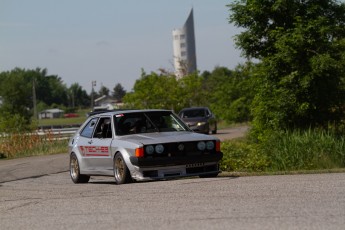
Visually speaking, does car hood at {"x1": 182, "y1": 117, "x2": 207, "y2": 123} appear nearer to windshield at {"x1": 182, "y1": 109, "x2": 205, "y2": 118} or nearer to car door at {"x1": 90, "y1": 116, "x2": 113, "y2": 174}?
windshield at {"x1": 182, "y1": 109, "x2": 205, "y2": 118}

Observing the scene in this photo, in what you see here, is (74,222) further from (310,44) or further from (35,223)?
(310,44)

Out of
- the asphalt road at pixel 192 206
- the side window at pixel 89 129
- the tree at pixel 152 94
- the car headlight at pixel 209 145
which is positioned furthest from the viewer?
the tree at pixel 152 94

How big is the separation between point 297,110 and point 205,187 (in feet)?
44.3

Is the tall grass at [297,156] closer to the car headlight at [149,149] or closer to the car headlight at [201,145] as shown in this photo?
the car headlight at [201,145]

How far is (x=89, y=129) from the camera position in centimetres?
1714

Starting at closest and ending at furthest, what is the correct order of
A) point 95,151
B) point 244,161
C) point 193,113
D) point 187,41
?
point 95,151 < point 244,161 < point 193,113 < point 187,41

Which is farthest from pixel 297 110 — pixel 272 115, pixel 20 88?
pixel 20 88

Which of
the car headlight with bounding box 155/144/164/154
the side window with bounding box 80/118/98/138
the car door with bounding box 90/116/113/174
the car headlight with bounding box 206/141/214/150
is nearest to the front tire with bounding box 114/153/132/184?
the car door with bounding box 90/116/113/174

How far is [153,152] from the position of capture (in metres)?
14.5

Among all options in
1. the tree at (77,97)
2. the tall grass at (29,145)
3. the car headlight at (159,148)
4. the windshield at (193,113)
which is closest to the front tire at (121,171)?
the car headlight at (159,148)

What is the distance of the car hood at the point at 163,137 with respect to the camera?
48.3 ft

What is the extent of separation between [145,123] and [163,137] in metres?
1.11

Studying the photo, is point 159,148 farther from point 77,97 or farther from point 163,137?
point 77,97

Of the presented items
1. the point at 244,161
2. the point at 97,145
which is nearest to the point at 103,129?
the point at 97,145
